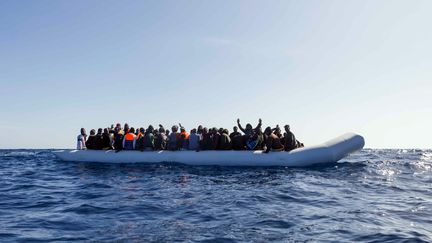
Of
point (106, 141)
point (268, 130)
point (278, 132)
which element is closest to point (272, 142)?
point (268, 130)

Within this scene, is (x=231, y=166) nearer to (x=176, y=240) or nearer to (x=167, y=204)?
(x=167, y=204)

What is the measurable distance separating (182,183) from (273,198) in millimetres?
4034

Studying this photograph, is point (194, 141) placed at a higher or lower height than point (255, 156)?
higher

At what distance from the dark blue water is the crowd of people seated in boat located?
265 cm

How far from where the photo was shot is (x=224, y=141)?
19.8 metres

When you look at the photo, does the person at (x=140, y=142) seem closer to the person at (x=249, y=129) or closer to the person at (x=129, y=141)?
the person at (x=129, y=141)

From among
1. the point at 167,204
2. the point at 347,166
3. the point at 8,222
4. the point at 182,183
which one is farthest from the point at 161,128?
the point at 8,222

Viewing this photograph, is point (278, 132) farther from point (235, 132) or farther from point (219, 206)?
point (219, 206)

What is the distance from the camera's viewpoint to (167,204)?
1038 centimetres

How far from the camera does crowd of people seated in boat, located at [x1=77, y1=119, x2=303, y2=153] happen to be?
19391 millimetres

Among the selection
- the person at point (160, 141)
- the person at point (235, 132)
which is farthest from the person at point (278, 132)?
the person at point (160, 141)

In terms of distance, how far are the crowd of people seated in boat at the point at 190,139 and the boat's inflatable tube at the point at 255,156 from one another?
0.55 meters

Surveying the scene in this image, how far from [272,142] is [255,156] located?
46.2 inches

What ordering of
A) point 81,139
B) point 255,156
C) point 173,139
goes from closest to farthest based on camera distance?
point 255,156 → point 173,139 → point 81,139
